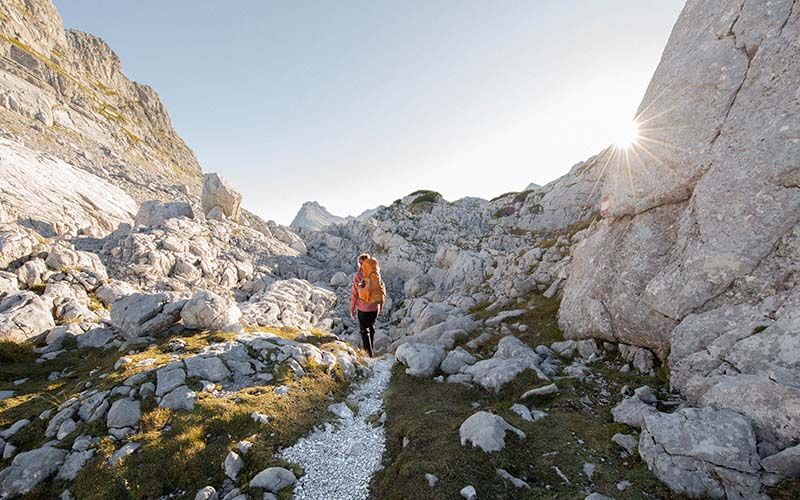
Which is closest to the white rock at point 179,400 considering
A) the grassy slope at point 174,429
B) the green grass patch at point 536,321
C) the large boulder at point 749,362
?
the grassy slope at point 174,429

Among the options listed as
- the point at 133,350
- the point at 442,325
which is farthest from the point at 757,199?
the point at 133,350

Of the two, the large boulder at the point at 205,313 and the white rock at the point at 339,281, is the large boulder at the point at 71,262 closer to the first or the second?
the large boulder at the point at 205,313

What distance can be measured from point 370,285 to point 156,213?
39.9 meters

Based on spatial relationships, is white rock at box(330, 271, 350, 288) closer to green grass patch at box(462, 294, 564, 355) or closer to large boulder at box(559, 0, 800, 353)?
green grass patch at box(462, 294, 564, 355)

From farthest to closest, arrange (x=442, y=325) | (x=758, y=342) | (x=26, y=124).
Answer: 1. (x=26, y=124)
2. (x=442, y=325)
3. (x=758, y=342)

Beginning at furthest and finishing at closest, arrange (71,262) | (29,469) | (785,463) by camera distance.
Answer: (71,262) < (29,469) < (785,463)

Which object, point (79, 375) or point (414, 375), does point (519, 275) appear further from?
point (79, 375)

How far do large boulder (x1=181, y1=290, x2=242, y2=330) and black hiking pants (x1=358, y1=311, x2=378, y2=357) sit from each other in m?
6.49

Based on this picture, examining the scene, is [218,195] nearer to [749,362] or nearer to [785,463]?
[749,362]

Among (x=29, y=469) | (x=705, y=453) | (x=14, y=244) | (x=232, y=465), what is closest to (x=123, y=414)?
(x=29, y=469)

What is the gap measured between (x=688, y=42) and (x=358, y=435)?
18.7m

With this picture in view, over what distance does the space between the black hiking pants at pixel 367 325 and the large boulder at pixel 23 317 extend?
15887 millimetres

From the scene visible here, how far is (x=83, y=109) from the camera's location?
87.9 metres

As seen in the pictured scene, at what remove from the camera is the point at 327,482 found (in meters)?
8.30
